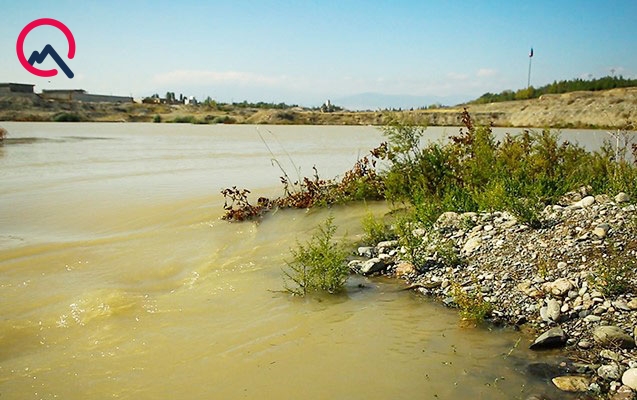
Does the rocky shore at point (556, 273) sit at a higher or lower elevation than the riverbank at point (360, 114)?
lower

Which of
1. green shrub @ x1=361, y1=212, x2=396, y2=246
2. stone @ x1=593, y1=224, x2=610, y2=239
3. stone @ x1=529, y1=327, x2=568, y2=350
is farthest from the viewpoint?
green shrub @ x1=361, y1=212, x2=396, y2=246

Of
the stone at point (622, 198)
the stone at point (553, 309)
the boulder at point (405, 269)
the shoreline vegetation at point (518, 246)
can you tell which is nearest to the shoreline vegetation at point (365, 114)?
the shoreline vegetation at point (518, 246)

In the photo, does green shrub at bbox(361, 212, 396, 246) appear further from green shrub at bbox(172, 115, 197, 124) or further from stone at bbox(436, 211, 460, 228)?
green shrub at bbox(172, 115, 197, 124)

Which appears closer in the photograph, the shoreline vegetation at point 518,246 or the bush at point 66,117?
the shoreline vegetation at point 518,246

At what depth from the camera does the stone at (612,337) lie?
3.84m

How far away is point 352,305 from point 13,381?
3004 millimetres

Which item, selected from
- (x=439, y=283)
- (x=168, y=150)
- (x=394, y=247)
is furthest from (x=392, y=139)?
(x=168, y=150)

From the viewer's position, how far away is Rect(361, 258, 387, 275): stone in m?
6.06

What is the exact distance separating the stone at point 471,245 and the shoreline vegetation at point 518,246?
2 centimetres

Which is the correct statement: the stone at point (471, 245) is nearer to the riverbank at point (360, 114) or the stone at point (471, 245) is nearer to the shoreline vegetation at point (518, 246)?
the shoreline vegetation at point (518, 246)

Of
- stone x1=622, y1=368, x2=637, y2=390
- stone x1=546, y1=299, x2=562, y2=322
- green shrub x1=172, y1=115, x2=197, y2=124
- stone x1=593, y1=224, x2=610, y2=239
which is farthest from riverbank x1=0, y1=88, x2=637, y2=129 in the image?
stone x1=622, y1=368, x2=637, y2=390

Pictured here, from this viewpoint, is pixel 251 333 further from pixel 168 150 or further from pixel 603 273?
pixel 168 150

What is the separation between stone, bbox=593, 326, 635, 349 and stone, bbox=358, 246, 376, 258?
303 centimetres

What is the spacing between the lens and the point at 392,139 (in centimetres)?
880
